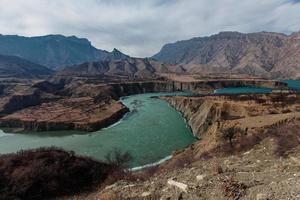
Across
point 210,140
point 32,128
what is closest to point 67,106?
point 32,128

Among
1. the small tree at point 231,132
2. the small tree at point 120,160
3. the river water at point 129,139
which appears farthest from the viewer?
the river water at point 129,139

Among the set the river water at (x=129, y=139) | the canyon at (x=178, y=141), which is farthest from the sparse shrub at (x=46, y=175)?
the river water at (x=129, y=139)

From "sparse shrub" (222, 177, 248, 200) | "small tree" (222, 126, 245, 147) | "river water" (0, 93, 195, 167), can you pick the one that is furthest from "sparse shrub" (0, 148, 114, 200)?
"small tree" (222, 126, 245, 147)

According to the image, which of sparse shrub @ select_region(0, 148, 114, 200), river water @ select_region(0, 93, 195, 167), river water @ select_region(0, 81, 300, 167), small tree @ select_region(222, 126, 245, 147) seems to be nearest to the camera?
sparse shrub @ select_region(0, 148, 114, 200)

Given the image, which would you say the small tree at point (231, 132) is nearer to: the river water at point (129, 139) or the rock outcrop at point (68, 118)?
the river water at point (129, 139)

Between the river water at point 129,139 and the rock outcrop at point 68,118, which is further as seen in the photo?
the rock outcrop at point 68,118

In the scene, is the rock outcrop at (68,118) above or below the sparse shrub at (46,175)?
below

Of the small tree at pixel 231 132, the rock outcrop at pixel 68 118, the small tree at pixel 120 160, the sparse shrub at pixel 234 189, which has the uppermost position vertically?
the sparse shrub at pixel 234 189

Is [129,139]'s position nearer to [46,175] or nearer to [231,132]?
[231,132]

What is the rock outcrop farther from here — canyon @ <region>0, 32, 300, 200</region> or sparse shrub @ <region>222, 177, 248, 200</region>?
sparse shrub @ <region>222, 177, 248, 200</region>

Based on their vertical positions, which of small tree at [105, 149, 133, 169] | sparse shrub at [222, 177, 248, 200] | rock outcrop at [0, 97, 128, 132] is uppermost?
sparse shrub at [222, 177, 248, 200]

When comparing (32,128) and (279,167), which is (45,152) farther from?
(32,128)
